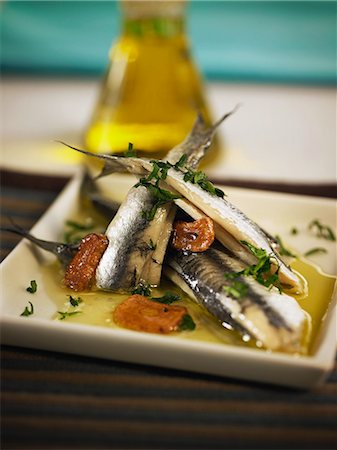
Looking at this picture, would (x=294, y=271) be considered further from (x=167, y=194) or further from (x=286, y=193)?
(x=286, y=193)

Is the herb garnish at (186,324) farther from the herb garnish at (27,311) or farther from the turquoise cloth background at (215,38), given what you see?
the turquoise cloth background at (215,38)

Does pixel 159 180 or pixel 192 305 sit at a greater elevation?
pixel 159 180

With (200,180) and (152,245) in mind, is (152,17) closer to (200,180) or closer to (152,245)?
(200,180)

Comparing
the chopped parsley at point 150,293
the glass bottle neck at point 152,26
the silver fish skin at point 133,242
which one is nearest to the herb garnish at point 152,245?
the silver fish skin at point 133,242

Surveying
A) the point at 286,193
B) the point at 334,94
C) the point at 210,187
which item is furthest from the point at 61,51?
the point at 210,187

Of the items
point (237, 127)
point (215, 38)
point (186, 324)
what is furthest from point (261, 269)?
point (215, 38)
